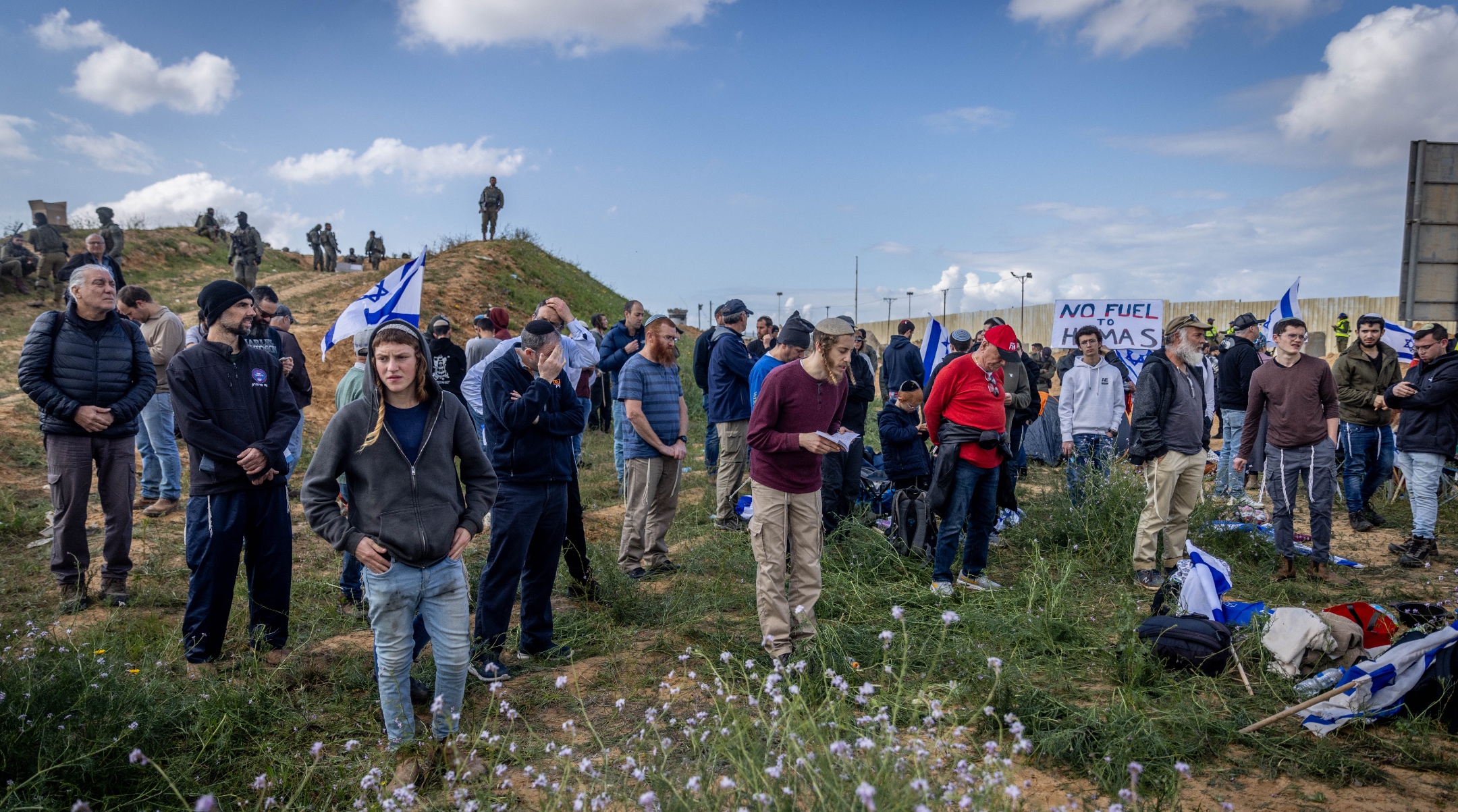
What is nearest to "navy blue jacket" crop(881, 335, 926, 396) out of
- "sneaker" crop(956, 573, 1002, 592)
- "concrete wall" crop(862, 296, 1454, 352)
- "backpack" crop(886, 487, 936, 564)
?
"backpack" crop(886, 487, 936, 564)

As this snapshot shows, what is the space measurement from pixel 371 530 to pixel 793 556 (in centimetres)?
225

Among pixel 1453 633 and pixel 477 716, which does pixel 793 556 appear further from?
pixel 1453 633

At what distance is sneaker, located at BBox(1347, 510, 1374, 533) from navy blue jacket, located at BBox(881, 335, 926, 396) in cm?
441

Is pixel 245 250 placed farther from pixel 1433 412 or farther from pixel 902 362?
pixel 1433 412

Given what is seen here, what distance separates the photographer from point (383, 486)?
323 cm

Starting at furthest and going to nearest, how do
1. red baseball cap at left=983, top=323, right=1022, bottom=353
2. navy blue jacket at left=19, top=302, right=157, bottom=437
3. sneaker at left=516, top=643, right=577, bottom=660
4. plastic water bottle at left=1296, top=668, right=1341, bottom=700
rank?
red baseball cap at left=983, top=323, right=1022, bottom=353 → navy blue jacket at left=19, top=302, right=157, bottom=437 → sneaker at left=516, top=643, right=577, bottom=660 → plastic water bottle at left=1296, top=668, right=1341, bottom=700

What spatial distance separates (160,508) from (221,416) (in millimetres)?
4407

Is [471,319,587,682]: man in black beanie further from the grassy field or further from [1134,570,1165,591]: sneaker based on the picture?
[1134,570,1165,591]: sneaker

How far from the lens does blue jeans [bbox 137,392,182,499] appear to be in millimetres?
7531

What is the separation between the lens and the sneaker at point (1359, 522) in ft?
25.7

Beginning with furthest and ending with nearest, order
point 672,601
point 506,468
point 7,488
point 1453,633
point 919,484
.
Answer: point 7,488 < point 919,484 < point 672,601 < point 506,468 < point 1453,633

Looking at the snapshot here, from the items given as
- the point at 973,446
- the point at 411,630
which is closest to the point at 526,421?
the point at 411,630

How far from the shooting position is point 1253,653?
432 cm

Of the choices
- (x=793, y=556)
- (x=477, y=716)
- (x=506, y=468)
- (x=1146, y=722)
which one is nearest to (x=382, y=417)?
(x=506, y=468)
